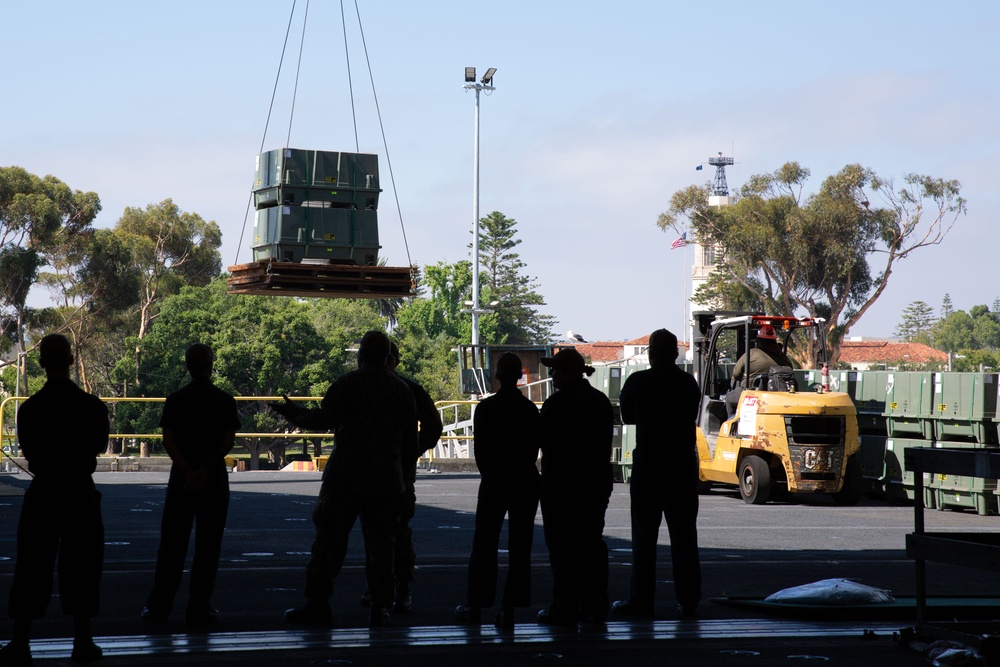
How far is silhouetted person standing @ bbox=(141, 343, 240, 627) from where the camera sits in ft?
24.8

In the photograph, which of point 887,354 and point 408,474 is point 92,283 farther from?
point 887,354

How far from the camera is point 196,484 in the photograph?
7523mm

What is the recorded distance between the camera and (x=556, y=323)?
114 m

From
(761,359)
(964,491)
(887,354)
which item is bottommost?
(964,491)

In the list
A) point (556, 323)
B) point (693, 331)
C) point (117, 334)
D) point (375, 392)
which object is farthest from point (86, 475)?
point (556, 323)

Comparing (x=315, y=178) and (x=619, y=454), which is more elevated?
(x=315, y=178)

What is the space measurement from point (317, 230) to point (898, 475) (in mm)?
9014

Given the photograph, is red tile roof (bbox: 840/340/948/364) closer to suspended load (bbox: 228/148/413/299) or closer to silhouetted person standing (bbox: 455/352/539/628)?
suspended load (bbox: 228/148/413/299)

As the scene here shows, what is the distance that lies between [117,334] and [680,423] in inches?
2619

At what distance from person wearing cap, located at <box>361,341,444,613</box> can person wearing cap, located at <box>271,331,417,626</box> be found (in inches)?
16.2

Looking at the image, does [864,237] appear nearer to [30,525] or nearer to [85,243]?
[85,243]

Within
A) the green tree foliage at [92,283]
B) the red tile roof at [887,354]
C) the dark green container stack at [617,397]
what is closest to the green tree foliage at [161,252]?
the green tree foliage at [92,283]

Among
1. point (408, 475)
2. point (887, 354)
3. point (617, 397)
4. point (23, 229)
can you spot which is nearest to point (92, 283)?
point (23, 229)

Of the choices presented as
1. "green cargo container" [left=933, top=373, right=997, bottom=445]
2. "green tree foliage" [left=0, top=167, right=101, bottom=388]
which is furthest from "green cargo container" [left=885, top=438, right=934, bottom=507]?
"green tree foliage" [left=0, top=167, right=101, bottom=388]
